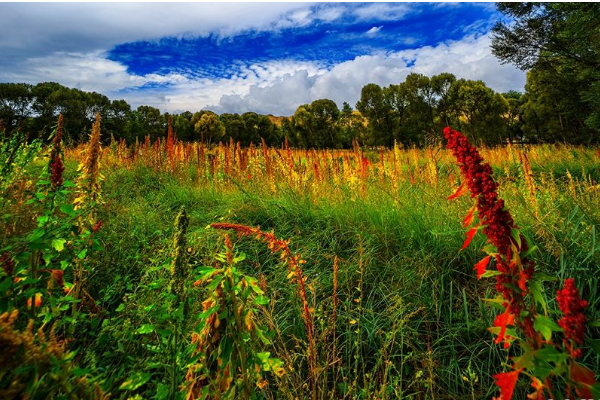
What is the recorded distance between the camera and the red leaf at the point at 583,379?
1.92ft

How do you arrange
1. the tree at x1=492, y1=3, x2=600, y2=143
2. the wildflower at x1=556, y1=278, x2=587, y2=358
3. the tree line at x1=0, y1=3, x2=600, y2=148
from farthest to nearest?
the tree line at x1=0, y1=3, x2=600, y2=148
the tree at x1=492, y1=3, x2=600, y2=143
the wildflower at x1=556, y1=278, x2=587, y2=358

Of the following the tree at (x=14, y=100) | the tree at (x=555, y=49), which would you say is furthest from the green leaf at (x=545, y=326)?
the tree at (x=14, y=100)

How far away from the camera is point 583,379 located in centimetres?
59

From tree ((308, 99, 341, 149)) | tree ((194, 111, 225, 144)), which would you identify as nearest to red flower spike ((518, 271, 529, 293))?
tree ((194, 111, 225, 144))

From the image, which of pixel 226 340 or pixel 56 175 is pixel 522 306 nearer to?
pixel 226 340

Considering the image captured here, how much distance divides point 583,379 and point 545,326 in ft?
0.35

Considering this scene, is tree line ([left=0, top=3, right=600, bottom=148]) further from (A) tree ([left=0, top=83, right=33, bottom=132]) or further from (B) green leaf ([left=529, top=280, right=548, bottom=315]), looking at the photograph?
(B) green leaf ([left=529, top=280, right=548, bottom=315])

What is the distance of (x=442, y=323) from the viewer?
1881 mm

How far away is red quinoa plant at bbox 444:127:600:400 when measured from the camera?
59 centimetres

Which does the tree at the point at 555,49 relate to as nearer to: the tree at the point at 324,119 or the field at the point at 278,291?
the field at the point at 278,291

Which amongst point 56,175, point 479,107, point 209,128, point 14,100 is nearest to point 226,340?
point 56,175

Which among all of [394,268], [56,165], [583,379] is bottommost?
[394,268]

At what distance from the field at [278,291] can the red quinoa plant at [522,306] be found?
13 millimetres

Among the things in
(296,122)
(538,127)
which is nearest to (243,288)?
(296,122)
